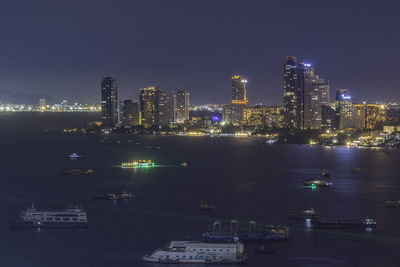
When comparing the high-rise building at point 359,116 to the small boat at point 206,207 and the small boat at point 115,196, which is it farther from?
the small boat at point 206,207

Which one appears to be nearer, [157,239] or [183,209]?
[157,239]

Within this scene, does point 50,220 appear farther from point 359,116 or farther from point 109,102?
point 109,102

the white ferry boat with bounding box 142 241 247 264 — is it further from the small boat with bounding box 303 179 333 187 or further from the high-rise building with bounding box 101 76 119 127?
the high-rise building with bounding box 101 76 119 127

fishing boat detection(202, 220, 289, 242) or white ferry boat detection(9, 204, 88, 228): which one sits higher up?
white ferry boat detection(9, 204, 88, 228)

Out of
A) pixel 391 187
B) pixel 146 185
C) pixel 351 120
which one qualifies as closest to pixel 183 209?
pixel 146 185

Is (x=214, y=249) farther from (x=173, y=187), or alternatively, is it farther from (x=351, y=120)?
(x=351, y=120)

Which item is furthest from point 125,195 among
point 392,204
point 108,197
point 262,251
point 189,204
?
point 392,204

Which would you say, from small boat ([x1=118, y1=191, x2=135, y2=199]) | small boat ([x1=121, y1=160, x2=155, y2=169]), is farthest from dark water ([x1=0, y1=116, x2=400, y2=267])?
small boat ([x1=121, y1=160, x2=155, y2=169])
